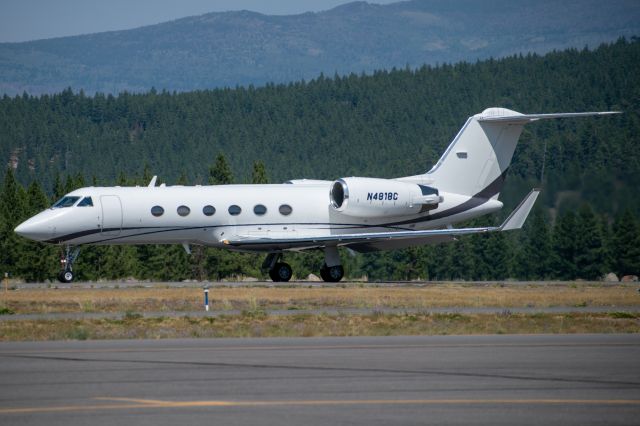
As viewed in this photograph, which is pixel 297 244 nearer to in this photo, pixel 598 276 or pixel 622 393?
pixel 622 393

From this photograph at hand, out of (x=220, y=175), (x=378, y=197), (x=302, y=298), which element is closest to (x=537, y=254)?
(x=220, y=175)

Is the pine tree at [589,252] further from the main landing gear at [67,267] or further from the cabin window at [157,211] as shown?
the main landing gear at [67,267]

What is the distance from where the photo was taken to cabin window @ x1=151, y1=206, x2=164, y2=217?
4259 cm

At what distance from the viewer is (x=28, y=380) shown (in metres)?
17.2

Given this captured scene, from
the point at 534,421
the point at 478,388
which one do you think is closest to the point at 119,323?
the point at 478,388

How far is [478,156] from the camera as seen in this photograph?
155 feet

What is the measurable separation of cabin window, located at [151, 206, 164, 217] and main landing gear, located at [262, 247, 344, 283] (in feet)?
16.9

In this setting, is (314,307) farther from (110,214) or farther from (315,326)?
(110,214)

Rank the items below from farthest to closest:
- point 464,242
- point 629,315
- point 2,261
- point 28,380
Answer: point 464,242
point 2,261
point 629,315
point 28,380

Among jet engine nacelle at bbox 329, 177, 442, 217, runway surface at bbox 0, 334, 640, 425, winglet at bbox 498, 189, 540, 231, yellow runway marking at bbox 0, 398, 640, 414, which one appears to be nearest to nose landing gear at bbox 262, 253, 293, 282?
jet engine nacelle at bbox 329, 177, 442, 217

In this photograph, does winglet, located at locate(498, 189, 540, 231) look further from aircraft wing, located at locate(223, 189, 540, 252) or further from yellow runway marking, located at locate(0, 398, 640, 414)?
yellow runway marking, located at locate(0, 398, 640, 414)

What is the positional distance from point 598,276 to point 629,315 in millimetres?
72419

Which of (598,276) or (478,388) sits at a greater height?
(478,388)

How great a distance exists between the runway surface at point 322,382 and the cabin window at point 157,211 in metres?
19.7
